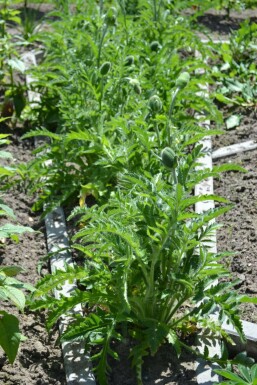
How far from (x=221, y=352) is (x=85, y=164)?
1.78m

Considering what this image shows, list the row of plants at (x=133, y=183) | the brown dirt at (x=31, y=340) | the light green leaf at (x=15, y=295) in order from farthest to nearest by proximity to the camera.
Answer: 1. the brown dirt at (x=31, y=340)
2. the row of plants at (x=133, y=183)
3. the light green leaf at (x=15, y=295)

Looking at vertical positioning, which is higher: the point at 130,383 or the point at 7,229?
the point at 7,229

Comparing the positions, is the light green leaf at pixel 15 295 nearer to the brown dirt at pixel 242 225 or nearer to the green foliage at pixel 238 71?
the brown dirt at pixel 242 225

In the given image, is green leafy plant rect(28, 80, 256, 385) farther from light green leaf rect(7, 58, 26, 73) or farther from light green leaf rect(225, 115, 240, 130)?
light green leaf rect(7, 58, 26, 73)

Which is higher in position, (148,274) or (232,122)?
(148,274)

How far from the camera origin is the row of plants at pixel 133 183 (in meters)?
3.22

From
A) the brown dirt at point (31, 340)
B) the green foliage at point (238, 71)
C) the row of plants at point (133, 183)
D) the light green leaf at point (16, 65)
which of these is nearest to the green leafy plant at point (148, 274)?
the row of plants at point (133, 183)

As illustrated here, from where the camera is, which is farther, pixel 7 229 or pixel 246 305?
pixel 246 305

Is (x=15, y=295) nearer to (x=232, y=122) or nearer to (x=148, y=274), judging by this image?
(x=148, y=274)

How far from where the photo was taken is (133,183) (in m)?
3.47

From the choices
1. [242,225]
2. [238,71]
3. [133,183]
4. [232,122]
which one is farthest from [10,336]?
[238,71]

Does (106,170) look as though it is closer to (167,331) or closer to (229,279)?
(229,279)

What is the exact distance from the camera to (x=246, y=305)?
3.67 metres

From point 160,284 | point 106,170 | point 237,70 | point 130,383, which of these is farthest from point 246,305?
point 237,70
